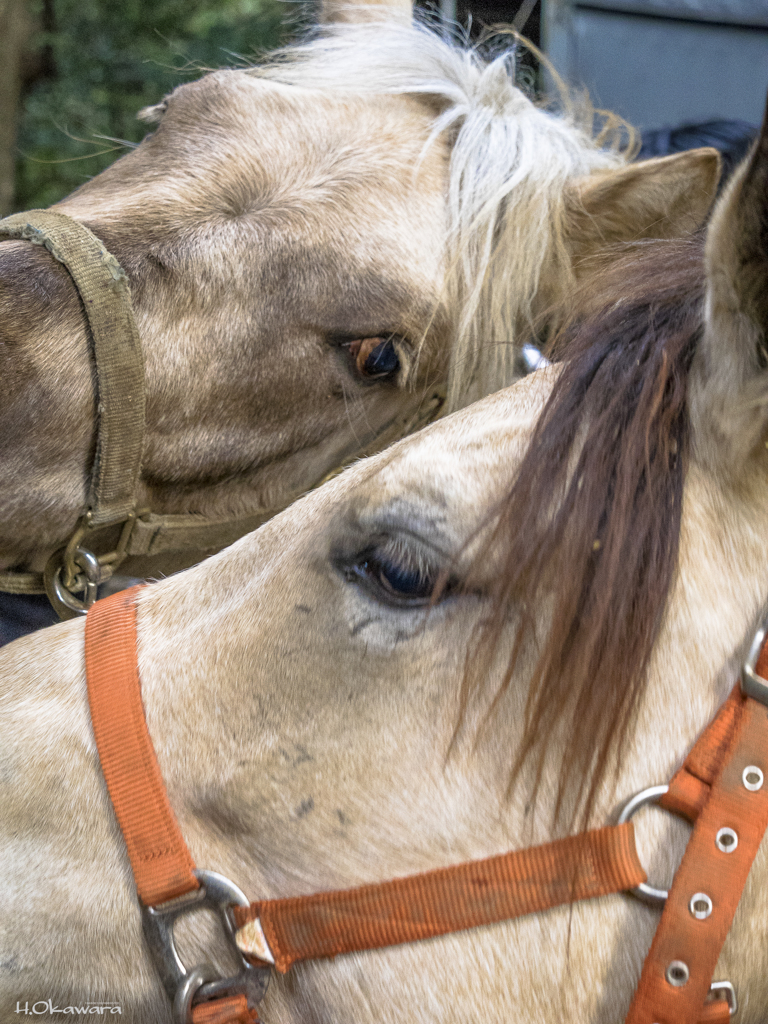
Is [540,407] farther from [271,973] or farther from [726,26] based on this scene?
[726,26]

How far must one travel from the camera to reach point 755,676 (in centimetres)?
68

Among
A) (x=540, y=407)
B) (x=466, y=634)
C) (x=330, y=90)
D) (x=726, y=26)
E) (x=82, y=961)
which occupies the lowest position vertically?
(x=82, y=961)

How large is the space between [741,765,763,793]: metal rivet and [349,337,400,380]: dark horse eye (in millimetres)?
933

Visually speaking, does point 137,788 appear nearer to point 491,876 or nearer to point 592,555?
point 491,876

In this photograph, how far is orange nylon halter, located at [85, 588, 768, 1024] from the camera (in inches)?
26.7

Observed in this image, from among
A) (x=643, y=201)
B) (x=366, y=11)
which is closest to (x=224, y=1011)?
(x=643, y=201)

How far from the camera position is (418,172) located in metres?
1.49

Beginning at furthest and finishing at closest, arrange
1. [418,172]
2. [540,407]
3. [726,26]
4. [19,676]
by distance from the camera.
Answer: [726,26] < [418,172] < [19,676] < [540,407]

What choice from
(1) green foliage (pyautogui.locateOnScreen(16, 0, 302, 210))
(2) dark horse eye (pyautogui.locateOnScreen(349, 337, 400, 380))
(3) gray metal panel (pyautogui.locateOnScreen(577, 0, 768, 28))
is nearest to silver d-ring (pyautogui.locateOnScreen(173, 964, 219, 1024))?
(2) dark horse eye (pyautogui.locateOnScreen(349, 337, 400, 380))

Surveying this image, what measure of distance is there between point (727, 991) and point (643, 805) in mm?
164

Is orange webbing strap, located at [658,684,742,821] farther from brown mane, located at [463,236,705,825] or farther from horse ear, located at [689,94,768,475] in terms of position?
horse ear, located at [689,94,768,475]

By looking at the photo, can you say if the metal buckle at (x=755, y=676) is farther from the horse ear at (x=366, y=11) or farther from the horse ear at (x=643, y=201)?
the horse ear at (x=366, y=11)

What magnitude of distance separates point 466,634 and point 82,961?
494 mm

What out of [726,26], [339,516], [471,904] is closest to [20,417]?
[339,516]
